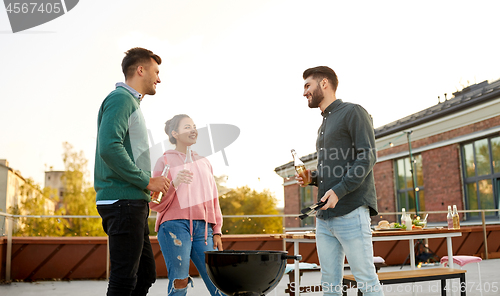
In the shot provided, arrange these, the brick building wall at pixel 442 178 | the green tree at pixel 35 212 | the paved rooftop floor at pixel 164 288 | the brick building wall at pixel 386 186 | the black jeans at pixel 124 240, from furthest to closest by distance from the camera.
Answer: the brick building wall at pixel 386 186
the brick building wall at pixel 442 178
the green tree at pixel 35 212
the paved rooftop floor at pixel 164 288
the black jeans at pixel 124 240

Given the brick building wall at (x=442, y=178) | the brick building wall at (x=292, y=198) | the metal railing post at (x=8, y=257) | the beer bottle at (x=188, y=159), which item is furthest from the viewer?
the brick building wall at (x=292, y=198)

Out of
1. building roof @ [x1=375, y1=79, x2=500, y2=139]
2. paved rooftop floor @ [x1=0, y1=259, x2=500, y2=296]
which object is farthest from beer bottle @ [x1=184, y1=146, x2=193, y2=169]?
building roof @ [x1=375, y1=79, x2=500, y2=139]

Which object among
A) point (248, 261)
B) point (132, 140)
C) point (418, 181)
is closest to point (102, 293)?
point (132, 140)

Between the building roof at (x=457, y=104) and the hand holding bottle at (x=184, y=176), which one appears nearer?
the hand holding bottle at (x=184, y=176)

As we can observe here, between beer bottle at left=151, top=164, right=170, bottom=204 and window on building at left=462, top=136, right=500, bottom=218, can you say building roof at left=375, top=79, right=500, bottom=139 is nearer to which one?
window on building at left=462, top=136, right=500, bottom=218

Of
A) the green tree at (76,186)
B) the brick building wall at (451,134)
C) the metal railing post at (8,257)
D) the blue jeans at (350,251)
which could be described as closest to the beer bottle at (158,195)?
the blue jeans at (350,251)

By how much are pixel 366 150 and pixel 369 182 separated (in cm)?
21

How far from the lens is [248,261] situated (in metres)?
1.71

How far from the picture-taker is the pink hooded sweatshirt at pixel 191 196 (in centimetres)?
247

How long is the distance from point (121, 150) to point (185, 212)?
0.70 meters

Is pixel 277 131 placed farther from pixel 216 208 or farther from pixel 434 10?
pixel 434 10

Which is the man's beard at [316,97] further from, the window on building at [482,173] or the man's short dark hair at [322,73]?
the window on building at [482,173]

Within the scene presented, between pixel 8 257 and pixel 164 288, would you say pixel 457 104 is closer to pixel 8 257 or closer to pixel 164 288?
pixel 164 288

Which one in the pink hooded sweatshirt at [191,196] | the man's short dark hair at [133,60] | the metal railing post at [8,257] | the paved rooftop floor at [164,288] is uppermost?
the man's short dark hair at [133,60]
